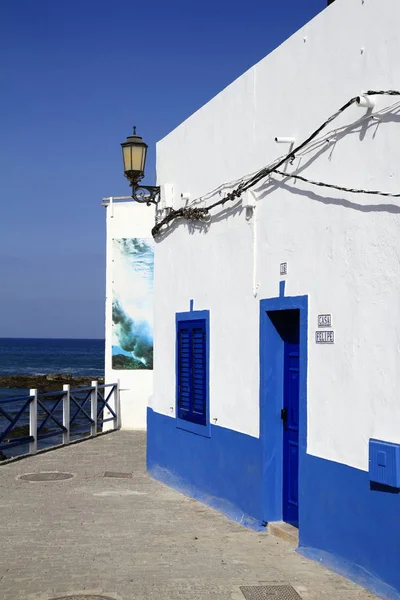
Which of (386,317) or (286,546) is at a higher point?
(386,317)

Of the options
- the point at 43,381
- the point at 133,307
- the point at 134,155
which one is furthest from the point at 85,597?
the point at 43,381

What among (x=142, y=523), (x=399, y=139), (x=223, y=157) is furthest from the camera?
(x=223, y=157)

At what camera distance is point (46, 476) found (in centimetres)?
1223

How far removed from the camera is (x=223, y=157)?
995 centimetres

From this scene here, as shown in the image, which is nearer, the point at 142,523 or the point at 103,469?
the point at 142,523

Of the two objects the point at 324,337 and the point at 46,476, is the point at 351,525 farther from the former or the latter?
the point at 46,476

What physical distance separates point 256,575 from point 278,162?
409 centimetres

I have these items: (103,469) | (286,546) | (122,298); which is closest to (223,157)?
(286,546)

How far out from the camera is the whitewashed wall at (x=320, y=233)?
256 inches

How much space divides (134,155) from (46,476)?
16.3 ft

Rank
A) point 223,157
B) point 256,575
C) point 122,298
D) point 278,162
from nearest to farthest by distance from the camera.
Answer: point 256,575 → point 278,162 → point 223,157 → point 122,298

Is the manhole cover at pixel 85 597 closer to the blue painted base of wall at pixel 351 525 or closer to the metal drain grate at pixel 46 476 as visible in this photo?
the blue painted base of wall at pixel 351 525

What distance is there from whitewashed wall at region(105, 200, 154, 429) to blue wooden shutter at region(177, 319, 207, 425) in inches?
311

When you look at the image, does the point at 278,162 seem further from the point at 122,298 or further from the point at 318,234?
the point at 122,298
